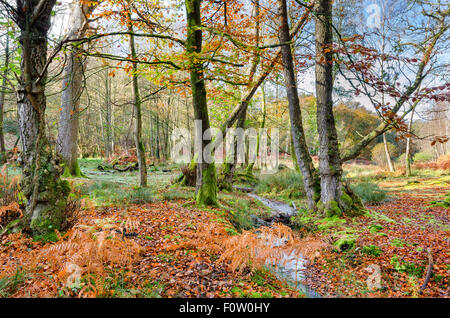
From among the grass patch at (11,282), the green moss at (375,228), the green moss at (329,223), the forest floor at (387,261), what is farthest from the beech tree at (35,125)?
the green moss at (375,228)

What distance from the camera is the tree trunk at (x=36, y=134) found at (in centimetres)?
323

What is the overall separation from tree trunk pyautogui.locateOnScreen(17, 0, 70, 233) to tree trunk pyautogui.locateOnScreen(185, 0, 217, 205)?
11.3ft

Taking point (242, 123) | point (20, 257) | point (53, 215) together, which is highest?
point (242, 123)

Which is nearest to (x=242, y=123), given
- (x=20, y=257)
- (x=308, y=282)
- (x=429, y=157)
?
(x=308, y=282)

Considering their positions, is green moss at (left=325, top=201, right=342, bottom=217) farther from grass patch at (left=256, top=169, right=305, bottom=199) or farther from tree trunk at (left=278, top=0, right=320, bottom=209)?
grass patch at (left=256, top=169, right=305, bottom=199)

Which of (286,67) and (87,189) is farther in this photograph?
(87,189)

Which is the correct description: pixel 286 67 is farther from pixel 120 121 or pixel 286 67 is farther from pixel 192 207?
pixel 120 121

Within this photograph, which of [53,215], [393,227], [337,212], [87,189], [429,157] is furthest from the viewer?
[429,157]

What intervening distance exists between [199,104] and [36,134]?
420 cm

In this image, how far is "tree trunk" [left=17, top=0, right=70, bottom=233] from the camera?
323cm

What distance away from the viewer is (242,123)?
12.1 m

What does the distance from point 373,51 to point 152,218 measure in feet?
18.1

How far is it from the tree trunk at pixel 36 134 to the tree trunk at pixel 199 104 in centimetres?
345

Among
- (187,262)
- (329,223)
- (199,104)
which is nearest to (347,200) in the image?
(329,223)
